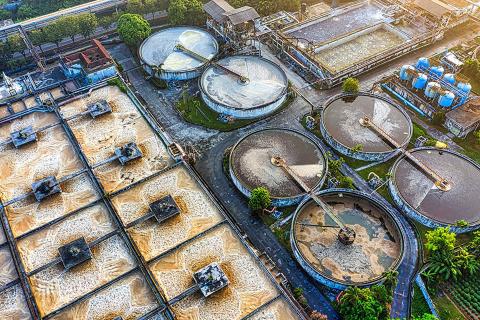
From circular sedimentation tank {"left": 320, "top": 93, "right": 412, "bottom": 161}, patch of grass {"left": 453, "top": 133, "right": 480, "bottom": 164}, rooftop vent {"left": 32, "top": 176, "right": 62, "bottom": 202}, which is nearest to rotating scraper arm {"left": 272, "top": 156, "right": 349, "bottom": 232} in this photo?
circular sedimentation tank {"left": 320, "top": 93, "right": 412, "bottom": 161}

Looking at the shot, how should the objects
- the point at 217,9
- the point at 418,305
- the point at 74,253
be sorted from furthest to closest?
the point at 217,9, the point at 418,305, the point at 74,253

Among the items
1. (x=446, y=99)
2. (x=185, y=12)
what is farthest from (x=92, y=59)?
(x=446, y=99)

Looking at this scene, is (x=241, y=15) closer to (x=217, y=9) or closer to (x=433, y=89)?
(x=217, y=9)

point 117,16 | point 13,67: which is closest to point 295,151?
point 117,16

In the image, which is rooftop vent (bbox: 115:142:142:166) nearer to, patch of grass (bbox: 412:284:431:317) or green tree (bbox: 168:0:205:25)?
green tree (bbox: 168:0:205:25)

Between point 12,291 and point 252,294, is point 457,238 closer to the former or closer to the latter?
point 252,294

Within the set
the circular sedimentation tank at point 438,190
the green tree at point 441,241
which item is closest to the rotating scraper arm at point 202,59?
the circular sedimentation tank at point 438,190
